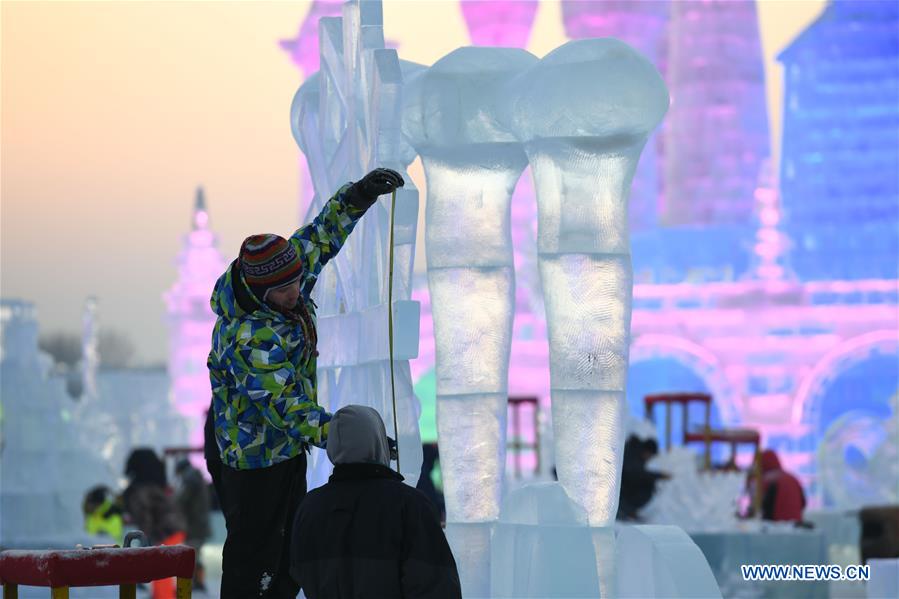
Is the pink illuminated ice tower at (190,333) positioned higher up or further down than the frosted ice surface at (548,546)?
higher up

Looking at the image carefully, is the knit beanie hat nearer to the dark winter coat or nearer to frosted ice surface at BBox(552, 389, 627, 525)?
frosted ice surface at BBox(552, 389, 627, 525)

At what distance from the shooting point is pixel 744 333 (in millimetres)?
23812

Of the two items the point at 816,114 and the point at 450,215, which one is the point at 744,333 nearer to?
the point at 816,114

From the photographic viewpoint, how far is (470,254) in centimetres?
575

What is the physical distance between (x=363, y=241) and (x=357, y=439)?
6.88 ft

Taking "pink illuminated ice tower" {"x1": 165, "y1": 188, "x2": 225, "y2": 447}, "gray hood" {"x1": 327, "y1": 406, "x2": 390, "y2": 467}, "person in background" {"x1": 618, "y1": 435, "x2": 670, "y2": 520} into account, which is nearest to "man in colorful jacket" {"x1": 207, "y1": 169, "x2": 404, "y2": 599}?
"gray hood" {"x1": 327, "y1": 406, "x2": 390, "y2": 467}

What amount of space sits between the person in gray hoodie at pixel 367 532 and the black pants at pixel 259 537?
27.3 inches

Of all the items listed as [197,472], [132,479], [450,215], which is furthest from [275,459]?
[132,479]

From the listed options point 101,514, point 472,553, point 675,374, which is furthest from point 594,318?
point 675,374

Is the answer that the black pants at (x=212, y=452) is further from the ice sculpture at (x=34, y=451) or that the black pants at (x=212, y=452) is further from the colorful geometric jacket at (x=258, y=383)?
the ice sculpture at (x=34, y=451)

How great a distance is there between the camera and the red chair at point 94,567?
12.3 feet

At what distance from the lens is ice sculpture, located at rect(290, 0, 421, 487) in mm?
5145

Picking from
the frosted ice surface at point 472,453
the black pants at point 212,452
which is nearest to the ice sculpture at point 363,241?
the frosted ice surface at point 472,453

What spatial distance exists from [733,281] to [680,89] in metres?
4.35
